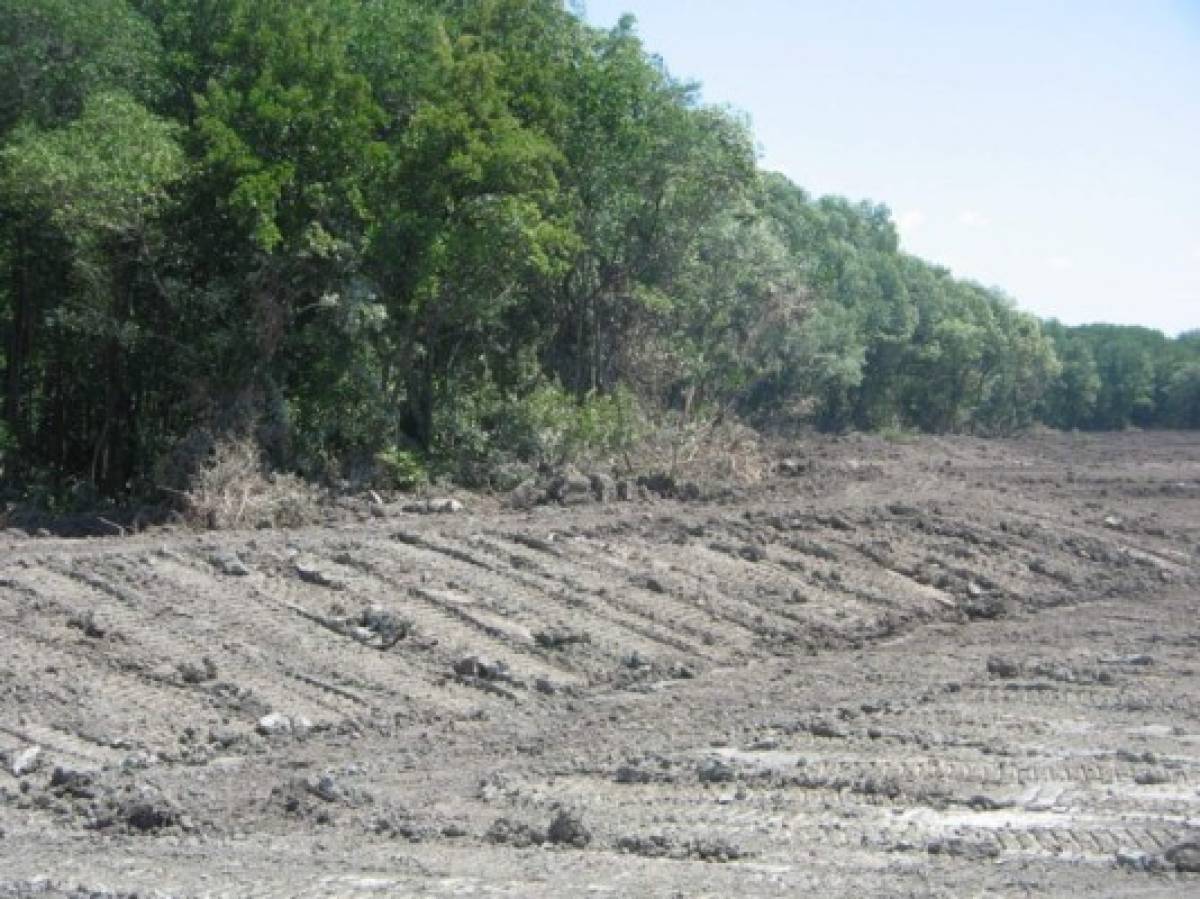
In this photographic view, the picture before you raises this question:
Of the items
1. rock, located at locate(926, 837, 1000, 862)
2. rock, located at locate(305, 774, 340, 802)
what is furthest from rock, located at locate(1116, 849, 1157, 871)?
rock, located at locate(305, 774, 340, 802)

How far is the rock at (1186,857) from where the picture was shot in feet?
24.8

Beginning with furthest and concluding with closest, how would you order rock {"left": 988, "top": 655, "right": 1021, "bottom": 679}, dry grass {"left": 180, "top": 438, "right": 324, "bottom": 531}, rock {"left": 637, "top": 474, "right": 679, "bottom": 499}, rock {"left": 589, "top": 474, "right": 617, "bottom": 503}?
rock {"left": 637, "top": 474, "right": 679, "bottom": 499} → rock {"left": 589, "top": 474, "right": 617, "bottom": 503} → dry grass {"left": 180, "top": 438, "right": 324, "bottom": 531} → rock {"left": 988, "top": 655, "right": 1021, "bottom": 679}

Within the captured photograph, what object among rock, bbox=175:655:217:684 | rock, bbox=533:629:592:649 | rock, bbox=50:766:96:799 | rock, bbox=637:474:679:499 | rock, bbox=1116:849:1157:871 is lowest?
rock, bbox=50:766:96:799

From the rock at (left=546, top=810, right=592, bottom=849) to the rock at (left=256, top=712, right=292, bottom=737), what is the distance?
356 cm

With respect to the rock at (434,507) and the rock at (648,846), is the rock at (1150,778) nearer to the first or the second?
the rock at (648,846)

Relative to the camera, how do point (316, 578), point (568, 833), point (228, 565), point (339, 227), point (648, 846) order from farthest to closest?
point (339, 227) → point (316, 578) → point (228, 565) → point (568, 833) → point (648, 846)

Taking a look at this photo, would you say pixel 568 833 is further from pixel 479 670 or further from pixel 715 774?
pixel 479 670

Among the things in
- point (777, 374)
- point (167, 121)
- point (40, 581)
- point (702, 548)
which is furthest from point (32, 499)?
point (777, 374)

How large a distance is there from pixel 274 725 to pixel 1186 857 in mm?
6669

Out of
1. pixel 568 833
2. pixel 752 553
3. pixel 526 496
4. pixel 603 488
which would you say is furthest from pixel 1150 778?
pixel 603 488

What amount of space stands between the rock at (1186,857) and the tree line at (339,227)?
13.3 metres

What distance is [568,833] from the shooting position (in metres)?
8.68

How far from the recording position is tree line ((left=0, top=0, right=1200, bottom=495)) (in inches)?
758

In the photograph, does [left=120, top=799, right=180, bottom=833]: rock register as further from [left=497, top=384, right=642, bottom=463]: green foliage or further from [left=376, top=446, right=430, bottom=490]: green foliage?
[left=497, top=384, right=642, bottom=463]: green foliage
